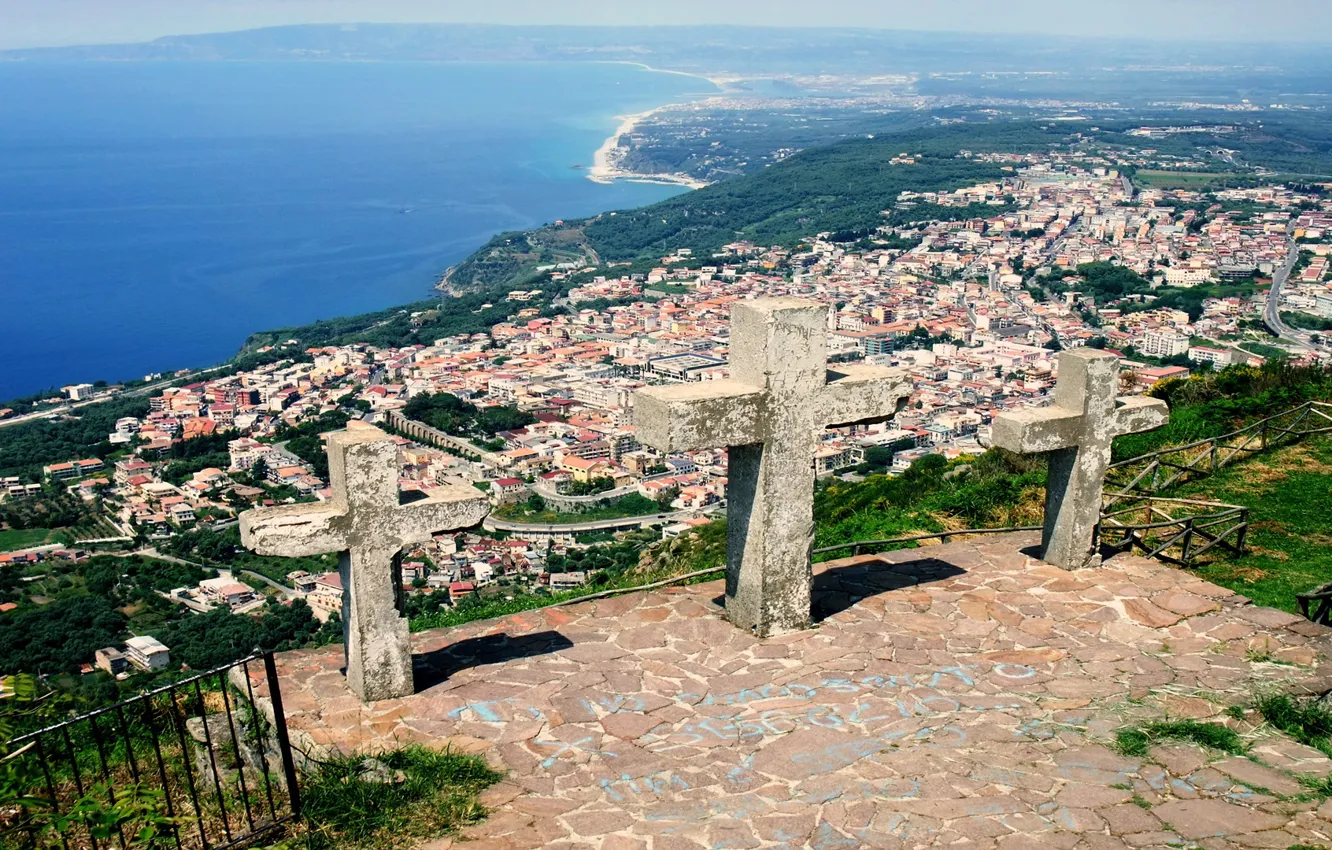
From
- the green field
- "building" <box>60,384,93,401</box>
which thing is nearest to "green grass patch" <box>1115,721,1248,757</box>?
"building" <box>60,384,93,401</box>

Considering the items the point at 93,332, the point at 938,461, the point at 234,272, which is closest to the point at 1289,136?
the point at 234,272

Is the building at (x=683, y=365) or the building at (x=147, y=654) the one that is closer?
the building at (x=147, y=654)

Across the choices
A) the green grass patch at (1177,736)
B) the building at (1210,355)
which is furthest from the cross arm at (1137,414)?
the building at (1210,355)

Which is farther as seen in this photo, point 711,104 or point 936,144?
point 711,104

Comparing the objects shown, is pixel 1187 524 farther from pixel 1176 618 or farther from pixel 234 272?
pixel 234 272

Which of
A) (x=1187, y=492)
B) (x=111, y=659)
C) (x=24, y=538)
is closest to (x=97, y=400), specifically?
(x=24, y=538)

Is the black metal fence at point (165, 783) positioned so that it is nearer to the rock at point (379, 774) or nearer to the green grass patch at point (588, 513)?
the rock at point (379, 774)
